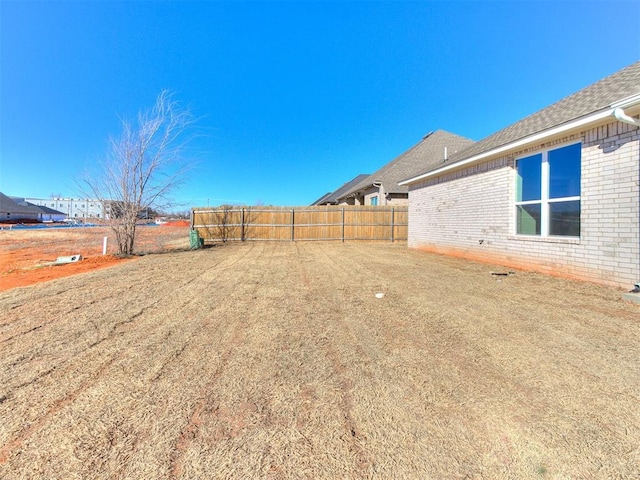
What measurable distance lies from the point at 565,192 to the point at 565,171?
1.44 ft

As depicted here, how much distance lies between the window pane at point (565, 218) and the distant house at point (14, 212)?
2391 inches

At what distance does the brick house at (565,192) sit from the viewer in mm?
4609

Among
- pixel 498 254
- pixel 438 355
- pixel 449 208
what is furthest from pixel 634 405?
pixel 449 208

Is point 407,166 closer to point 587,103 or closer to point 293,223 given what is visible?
point 293,223

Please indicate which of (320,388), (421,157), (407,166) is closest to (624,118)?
(320,388)

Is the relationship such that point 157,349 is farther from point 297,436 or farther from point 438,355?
point 438,355

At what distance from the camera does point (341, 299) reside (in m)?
4.44

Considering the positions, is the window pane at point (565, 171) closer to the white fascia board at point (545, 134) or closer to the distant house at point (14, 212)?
the white fascia board at point (545, 134)

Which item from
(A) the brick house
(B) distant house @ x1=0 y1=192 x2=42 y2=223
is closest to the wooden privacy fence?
(A) the brick house

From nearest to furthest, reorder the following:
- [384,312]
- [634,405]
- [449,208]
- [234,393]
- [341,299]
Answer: [634,405], [234,393], [384,312], [341,299], [449,208]

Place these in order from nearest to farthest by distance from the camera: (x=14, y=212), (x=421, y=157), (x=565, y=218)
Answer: (x=565, y=218) < (x=421, y=157) < (x=14, y=212)

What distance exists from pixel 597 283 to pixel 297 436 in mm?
6052

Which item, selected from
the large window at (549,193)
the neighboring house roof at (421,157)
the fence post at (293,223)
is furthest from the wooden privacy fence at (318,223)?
the large window at (549,193)

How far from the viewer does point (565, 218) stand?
580 cm
